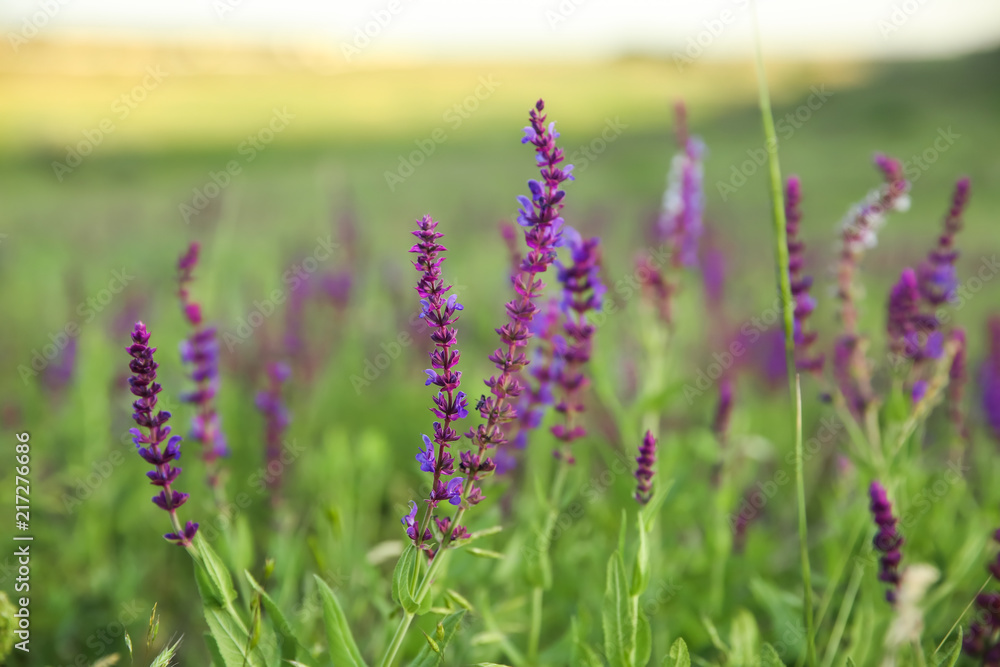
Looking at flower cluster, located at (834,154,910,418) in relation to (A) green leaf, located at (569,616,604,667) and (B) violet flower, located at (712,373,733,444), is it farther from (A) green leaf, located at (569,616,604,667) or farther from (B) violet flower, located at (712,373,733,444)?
(A) green leaf, located at (569,616,604,667)

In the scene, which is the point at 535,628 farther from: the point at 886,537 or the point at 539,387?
the point at 886,537

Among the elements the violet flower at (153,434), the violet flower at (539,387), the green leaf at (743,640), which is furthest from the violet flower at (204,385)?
the green leaf at (743,640)

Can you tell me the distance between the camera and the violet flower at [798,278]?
7.22 feet

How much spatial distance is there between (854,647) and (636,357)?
7.19ft

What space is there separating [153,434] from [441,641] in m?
0.70

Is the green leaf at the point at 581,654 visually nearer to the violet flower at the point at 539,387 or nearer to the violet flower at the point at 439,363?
the violet flower at the point at 439,363

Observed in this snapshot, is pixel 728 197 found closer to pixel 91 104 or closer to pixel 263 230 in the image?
pixel 263 230

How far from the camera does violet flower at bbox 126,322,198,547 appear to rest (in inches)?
52.1

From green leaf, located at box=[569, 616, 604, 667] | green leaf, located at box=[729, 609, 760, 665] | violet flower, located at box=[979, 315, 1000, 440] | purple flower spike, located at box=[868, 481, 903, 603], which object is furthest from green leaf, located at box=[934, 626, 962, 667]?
violet flower, located at box=[979, 315, 1000, 440]

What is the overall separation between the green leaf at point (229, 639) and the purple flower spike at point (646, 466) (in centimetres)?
90

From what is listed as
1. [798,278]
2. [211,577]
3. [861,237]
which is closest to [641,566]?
[211,577]

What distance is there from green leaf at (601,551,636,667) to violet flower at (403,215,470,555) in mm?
387

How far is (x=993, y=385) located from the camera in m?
3.31

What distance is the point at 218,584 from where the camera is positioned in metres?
1.46
